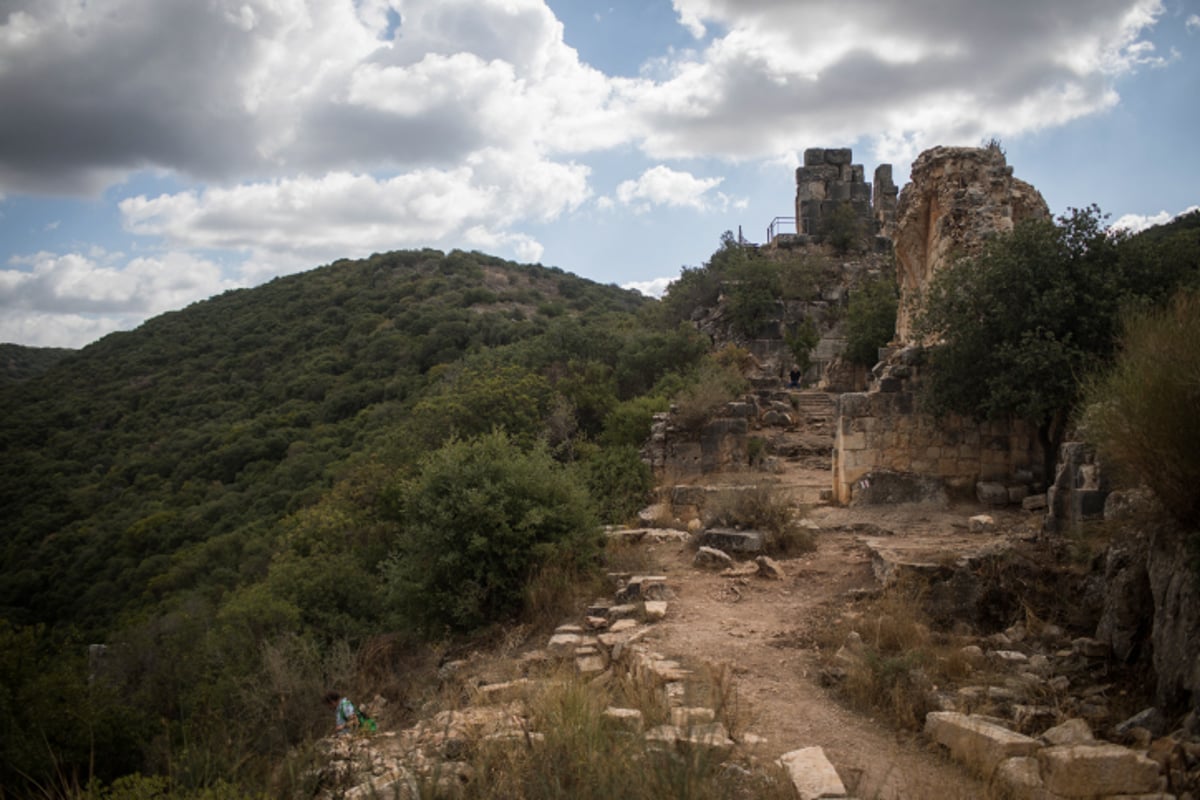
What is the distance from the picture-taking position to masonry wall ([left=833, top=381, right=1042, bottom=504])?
1010cm

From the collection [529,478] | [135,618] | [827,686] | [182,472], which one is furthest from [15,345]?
[827,686]

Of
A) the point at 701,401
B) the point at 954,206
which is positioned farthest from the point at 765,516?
the point at 954,206

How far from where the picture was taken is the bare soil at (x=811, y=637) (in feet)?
12.9

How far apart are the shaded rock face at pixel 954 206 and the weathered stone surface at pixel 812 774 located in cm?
944

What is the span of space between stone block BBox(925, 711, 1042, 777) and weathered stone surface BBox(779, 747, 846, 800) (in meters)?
0.66

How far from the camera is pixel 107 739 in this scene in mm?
7492

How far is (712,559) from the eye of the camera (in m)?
8.52

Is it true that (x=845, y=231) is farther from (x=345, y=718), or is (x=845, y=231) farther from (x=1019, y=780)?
(x=1019, y=780)

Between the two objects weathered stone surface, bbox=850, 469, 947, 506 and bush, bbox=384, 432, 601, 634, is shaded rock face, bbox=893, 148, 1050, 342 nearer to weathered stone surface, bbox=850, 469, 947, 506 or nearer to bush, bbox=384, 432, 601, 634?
weathered stone surface, bbox=850, 469, 947, 506

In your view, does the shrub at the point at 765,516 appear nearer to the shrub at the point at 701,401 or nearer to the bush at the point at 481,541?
the bush at the point at 481,541

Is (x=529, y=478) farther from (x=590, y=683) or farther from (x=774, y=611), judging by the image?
(x=590, y=683)

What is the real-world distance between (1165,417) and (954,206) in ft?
31.2

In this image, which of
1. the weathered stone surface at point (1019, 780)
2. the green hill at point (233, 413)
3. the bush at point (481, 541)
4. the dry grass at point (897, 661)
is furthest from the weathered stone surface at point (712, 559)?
the green hill at point (233, 413)

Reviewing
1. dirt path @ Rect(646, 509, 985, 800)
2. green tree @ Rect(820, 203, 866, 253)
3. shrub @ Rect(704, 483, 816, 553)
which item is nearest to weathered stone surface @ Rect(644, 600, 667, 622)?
dirt path @ Rect(646, 509, 985, 800)
